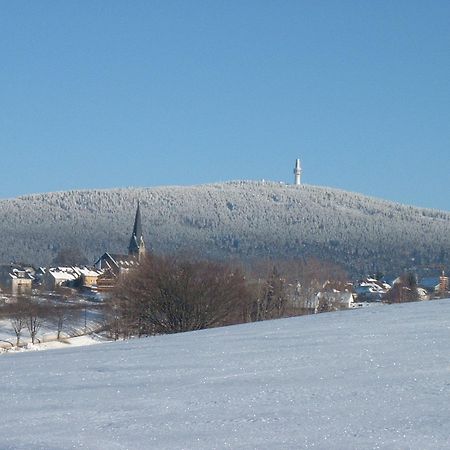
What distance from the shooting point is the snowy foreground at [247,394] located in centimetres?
794

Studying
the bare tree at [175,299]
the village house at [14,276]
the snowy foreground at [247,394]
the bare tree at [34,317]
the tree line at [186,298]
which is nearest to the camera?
the snowy foreground at [247,394]

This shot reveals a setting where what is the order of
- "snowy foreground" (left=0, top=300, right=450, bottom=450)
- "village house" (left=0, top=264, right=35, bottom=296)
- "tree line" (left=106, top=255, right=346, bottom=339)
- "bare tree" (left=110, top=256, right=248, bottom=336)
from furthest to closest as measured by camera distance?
1. "village house" (left=0, top=264, right=35, bottom=296)
2. "tree line" (left=106, top=255, right=346, bottom=339)
3. "bare tree" (left=110, top=256, right=248, bottom=336)
4. "snowy foreground" (left=0, top=300, right=450, bottom=450)

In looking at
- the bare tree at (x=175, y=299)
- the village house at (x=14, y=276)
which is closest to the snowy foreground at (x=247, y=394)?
the bare tree at (x=175, y=299)

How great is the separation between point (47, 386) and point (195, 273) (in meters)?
25.5

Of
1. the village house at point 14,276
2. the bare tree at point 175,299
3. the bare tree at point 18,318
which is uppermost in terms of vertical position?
the village house at point 14,276

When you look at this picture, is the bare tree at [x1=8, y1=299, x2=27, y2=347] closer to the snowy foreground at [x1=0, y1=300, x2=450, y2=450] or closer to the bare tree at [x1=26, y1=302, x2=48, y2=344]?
the bare tree at [x1=26, y1=302, x2=48, y2=344]

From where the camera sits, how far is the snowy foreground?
26.1 ft

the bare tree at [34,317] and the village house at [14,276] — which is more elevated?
the village house at [14,276]

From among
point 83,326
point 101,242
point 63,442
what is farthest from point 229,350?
point 101,242

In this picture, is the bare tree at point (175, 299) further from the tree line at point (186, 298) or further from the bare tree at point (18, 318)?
the bare tree at point (18, 318)

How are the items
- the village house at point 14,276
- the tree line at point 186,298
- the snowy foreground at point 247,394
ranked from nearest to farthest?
the snowy foreground at point 247,394 → the tree line at point 186,298 → the village house at point 14,276

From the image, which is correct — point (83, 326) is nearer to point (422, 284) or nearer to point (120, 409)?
point (120, 409)

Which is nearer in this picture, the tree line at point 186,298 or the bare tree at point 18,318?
the tree line at point 186,298

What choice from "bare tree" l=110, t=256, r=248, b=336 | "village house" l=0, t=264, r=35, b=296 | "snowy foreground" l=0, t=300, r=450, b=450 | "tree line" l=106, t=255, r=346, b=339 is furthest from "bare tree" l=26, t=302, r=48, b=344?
"village house" l=0, t=264, r=35, b=296
